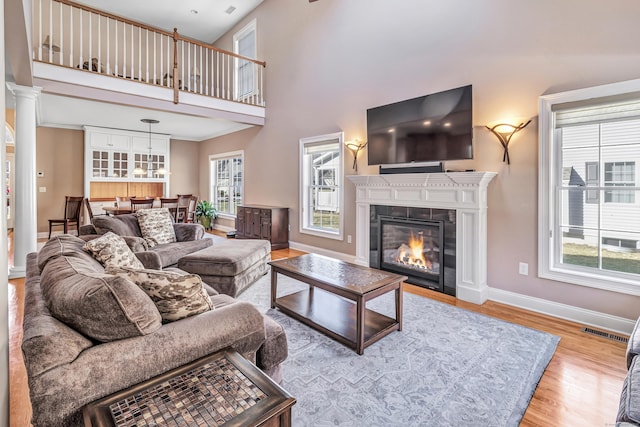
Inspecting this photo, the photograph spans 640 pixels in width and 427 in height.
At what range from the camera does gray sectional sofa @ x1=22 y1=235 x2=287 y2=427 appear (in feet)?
3.55

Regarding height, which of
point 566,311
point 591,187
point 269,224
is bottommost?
point 566,311

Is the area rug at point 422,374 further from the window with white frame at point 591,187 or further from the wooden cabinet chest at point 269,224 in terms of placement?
the wooden cabinet chest at point 269,224

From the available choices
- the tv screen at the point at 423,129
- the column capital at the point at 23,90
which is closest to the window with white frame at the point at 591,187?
the tv screen at the point at 423,129

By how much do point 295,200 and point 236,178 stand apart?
8.83 feet

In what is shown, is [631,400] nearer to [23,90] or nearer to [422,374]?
[422,374]

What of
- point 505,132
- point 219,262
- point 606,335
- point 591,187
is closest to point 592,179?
point 591,187

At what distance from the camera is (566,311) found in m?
3.11

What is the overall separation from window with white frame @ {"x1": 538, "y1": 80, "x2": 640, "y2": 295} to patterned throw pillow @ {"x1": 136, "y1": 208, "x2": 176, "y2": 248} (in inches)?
176

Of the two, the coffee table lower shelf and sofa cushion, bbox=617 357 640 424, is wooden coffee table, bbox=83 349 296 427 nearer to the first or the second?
sofa cushion, bbox=617 357 640 424

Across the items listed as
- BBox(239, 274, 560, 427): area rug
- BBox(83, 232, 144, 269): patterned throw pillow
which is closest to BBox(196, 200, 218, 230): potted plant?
BBox(83, 232, 144, 269): patterned throw pillow

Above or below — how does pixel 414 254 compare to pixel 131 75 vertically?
below

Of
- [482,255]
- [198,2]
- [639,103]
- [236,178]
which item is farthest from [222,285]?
[198,2]

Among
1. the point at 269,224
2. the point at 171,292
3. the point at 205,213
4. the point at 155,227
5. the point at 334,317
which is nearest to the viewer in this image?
the point at 171,292

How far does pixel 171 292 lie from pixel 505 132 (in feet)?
11.3
